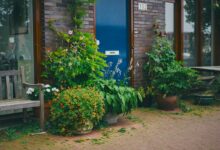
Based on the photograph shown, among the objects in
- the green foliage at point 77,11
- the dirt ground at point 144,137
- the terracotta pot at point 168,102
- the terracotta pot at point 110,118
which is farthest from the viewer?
the terracotta pot at point 168,102

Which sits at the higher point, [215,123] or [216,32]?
[216,32]

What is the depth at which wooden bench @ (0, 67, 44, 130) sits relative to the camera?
18.9 ft

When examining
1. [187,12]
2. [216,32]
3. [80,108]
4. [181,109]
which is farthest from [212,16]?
[80,108]

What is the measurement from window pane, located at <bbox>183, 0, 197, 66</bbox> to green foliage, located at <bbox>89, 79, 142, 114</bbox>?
4244 millimetres

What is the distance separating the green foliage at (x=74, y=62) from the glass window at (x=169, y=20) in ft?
10.8

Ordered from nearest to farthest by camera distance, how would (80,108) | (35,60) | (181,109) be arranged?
(80,108) < (35,60) < (181,109)

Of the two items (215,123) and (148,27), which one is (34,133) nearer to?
(215,123)

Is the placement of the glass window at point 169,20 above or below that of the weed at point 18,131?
above

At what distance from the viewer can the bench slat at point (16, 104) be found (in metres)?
5.44

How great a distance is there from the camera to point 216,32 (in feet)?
37.0

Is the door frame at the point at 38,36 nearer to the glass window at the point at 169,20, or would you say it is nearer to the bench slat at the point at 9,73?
the bench slat at the point at 9,73

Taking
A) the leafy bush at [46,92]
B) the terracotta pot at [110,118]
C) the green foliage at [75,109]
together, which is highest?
the leafy bush at [46,92]

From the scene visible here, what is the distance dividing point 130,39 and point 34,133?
3.48 metres

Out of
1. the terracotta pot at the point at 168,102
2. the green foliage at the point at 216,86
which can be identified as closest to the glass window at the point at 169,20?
the green foliage at the point at 216,86
